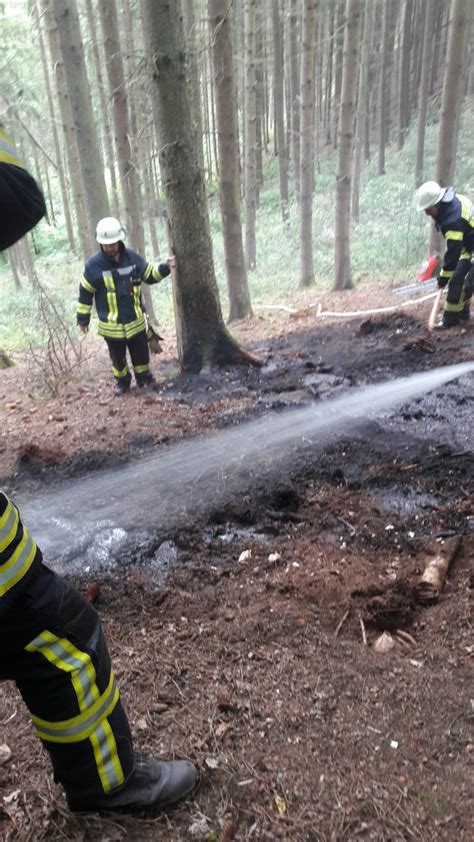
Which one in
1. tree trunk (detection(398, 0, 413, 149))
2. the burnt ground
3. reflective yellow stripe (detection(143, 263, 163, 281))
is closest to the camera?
the burnt ground

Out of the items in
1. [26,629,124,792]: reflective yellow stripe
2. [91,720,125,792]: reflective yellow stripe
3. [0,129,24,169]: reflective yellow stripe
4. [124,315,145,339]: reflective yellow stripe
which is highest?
[0,129,24,169]: reflective yellow stripe

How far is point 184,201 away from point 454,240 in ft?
13.3

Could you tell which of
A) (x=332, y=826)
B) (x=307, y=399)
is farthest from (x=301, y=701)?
(x=307, y=399)

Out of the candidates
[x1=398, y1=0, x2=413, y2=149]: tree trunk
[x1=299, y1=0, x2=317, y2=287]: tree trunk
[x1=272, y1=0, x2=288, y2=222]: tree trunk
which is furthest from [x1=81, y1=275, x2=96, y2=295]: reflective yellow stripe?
[x1=398, y1=0, x2=413, y2=149]: tree trunk

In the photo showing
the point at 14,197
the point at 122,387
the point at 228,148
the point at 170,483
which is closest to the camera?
the point at 14,197

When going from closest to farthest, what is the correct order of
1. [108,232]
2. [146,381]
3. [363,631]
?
[363,631]
[108,232]
[146,381]

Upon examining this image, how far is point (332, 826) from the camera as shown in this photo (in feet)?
5.92

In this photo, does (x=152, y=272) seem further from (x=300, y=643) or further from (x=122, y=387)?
(x=300, y=643)

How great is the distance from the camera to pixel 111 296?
6938 mm

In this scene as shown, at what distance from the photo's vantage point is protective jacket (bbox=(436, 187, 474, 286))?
7914 millimetres

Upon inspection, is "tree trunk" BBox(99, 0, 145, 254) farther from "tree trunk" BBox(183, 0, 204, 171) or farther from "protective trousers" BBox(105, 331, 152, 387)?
"protective trousers" BBox(105, 331, 152, 387)

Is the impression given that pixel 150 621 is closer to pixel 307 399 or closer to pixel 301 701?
pixel 301 701

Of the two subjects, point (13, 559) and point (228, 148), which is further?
point (228, 148)

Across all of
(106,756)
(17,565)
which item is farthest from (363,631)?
(17,565)
